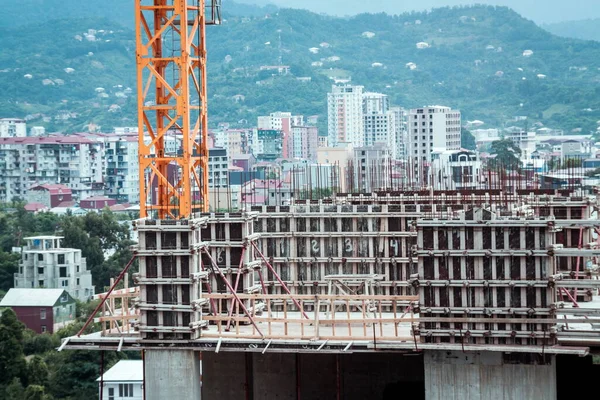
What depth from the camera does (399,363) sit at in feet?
110

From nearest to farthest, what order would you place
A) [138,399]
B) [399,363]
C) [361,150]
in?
[399,363], [138,399], [361,150]

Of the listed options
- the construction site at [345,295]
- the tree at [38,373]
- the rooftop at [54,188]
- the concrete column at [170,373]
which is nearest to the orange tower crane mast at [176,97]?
the construction site at [345,295]

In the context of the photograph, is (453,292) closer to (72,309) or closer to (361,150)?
(72,309)

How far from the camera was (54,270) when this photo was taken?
10894 centimetres

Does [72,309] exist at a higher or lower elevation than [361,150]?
lower

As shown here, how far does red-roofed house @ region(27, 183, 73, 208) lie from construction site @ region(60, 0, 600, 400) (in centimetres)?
14910

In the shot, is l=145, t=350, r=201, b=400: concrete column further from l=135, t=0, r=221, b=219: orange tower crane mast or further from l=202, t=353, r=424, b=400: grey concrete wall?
l=135, t=0, r=221, b=219: orange tower crane mast

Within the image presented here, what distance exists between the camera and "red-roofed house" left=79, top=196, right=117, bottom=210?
590 feet

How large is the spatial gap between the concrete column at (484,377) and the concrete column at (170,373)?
17.2 feet

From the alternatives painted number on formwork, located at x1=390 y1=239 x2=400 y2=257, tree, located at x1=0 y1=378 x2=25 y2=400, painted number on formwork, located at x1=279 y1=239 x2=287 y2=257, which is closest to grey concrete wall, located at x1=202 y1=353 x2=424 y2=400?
painted number on formwork, located at x1=390 y1=239 x2=400 y2=257

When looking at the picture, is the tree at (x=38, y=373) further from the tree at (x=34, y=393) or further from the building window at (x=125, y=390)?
the building window at (x=125, y=390)

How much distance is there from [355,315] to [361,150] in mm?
149866

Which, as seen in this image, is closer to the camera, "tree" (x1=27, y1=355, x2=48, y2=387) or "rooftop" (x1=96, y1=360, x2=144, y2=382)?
"tree" (x1=27, y1=355, x2=48, y2=387)

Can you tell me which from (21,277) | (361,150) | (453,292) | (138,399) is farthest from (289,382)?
(361,150)
